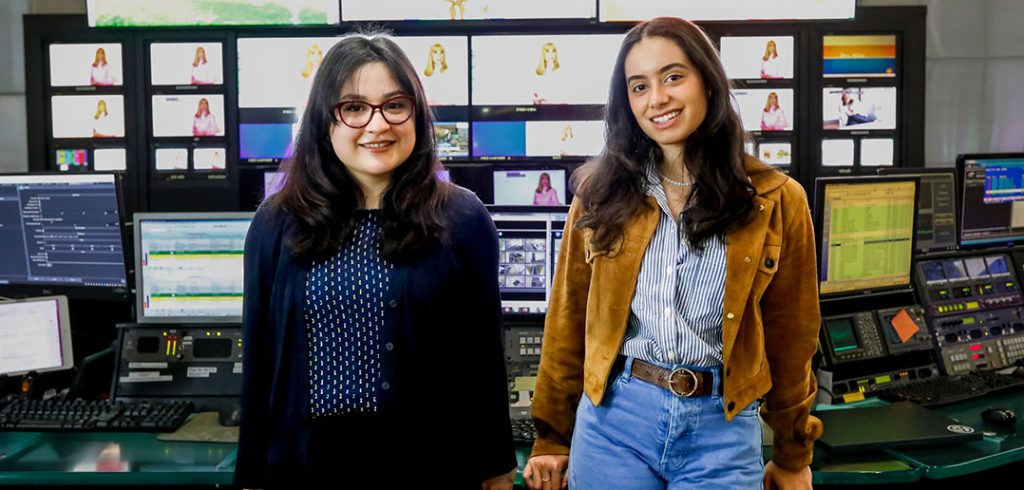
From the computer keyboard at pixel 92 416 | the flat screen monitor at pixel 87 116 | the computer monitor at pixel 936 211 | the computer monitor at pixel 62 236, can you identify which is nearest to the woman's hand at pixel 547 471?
the computer keyboard at pixel 92 416

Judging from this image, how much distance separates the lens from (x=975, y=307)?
8.95ft

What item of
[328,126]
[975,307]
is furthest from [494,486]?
[975,307]

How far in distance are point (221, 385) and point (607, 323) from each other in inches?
49.7

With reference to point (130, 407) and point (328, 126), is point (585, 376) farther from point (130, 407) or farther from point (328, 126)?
point (130, 407)

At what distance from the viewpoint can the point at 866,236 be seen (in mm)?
2516

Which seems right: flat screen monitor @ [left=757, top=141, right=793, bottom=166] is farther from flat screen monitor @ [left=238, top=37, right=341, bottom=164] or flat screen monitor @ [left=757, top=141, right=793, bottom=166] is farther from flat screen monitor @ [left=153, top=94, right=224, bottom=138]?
flat screen monitor @ [left=153, top=94, right=224, bottom=138]

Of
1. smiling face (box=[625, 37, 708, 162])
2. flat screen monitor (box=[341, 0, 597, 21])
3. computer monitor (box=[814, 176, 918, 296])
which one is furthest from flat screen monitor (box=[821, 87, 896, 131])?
smiling face (box=[625, 37, 708, 162])

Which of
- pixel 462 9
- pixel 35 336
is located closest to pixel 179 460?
pixel 35 336

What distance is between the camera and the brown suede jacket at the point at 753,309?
151 centimetres

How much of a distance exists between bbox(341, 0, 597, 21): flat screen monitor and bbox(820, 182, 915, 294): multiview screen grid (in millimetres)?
2180

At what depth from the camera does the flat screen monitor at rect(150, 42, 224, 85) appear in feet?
14.8

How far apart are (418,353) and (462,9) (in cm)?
322

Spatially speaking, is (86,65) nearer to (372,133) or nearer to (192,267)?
(192,267)

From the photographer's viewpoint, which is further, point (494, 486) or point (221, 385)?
point (221, 385)
